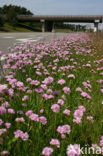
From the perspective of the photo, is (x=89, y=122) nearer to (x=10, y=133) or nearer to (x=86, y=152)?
(x=86, y=152)

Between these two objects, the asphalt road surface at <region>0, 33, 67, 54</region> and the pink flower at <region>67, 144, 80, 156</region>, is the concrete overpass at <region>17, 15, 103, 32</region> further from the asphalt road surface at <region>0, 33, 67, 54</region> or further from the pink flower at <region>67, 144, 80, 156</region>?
the pink flower at <region>67, 144, 80, 156</region>

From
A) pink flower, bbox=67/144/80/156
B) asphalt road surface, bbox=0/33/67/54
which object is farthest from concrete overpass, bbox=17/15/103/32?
pink flower, bbox=67/144/80/156

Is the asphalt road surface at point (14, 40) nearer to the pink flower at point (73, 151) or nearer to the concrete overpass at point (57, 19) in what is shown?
the pink flower at point (73, 151)

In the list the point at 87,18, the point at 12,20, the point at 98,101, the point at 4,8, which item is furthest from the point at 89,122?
the point at 4,8

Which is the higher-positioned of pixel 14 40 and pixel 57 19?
pixel 57 19

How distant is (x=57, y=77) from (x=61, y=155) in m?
2.07

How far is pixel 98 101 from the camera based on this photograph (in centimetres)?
249

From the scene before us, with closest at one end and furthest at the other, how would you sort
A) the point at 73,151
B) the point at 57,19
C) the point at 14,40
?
the point at 73,151 < the point at 14,40 < the point at 57,19

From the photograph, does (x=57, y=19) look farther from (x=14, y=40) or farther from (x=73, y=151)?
(x=73, y=151)

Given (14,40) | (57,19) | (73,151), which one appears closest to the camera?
(73,151)

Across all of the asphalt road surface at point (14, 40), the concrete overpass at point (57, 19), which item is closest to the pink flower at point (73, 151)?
the asphalt road surface at point (14, 40)

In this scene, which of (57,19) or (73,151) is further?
(57,19)

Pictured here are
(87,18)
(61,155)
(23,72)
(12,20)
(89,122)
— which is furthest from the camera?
(87,18)

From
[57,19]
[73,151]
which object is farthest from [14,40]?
[57,19]
